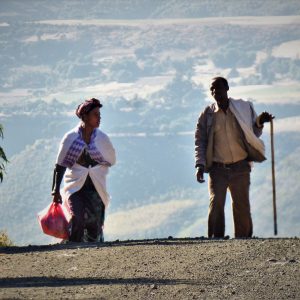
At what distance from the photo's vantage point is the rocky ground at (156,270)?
1292 cm

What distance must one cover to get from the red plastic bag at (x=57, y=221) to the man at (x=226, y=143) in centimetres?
170

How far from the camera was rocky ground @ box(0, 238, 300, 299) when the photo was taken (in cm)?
1292

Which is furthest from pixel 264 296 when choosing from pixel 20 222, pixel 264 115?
pixel 20 222

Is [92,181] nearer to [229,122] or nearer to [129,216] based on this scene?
[229,122]

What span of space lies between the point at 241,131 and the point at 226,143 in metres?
0.22

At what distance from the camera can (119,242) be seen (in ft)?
55.6

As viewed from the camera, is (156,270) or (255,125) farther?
(255,125)

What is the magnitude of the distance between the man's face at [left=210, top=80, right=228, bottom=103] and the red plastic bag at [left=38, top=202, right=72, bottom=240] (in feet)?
7.17

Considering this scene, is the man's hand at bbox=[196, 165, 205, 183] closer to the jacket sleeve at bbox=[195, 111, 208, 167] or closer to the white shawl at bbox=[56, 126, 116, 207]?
the jacket sleeve at bbox=[195, 111, 208, 167]

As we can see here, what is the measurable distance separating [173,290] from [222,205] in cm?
477

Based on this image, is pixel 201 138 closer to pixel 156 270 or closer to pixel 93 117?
pixel 93 117

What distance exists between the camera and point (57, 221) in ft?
59.2

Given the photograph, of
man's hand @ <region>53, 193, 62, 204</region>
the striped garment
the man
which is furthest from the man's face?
man's hand @ <region>53, 193, 62, 204</region>

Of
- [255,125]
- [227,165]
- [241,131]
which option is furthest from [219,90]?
[227,165]
